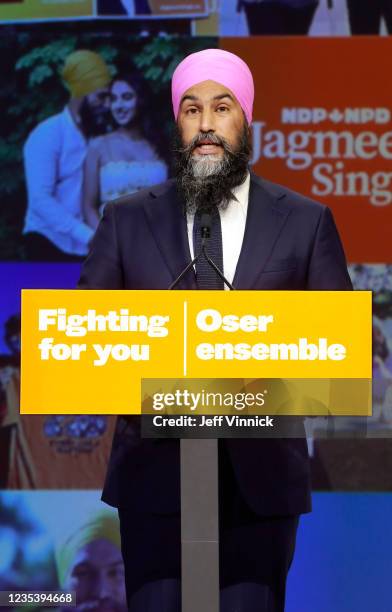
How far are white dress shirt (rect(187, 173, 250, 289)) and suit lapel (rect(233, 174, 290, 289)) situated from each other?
18 mm

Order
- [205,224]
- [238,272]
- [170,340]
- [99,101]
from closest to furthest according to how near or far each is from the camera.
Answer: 1. [170,340]
2. [205,224]
3. [238,272]
4. [99,101]

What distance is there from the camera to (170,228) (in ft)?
8.63

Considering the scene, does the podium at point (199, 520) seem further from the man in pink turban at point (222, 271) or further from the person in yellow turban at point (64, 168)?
the person in yellow turban at point (64, 168)

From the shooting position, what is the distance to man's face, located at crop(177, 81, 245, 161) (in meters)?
2.58

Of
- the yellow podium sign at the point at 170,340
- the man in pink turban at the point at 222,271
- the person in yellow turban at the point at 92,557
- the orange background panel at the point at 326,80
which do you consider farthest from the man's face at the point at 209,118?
the person in yellow turban at the point at 92,557

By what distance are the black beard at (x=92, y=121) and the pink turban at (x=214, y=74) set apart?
7.28 feet

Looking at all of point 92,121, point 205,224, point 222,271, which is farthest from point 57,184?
point 205,224

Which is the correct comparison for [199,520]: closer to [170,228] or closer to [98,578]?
[170,228]

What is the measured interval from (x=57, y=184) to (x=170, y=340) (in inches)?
114

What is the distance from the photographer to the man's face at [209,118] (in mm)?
2578

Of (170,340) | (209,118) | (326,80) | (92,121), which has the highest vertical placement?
(326,80)

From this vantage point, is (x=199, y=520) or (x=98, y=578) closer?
(x=199, y=520)

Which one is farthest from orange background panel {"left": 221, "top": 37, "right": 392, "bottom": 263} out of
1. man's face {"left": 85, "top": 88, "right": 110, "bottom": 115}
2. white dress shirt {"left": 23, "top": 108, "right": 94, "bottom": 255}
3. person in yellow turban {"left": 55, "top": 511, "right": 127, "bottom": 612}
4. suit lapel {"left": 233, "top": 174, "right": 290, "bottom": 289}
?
suit lapel {"left": 233, "top": 174, "right": 290, "bottom": 289}

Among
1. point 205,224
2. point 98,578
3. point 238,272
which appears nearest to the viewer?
point 205,224
